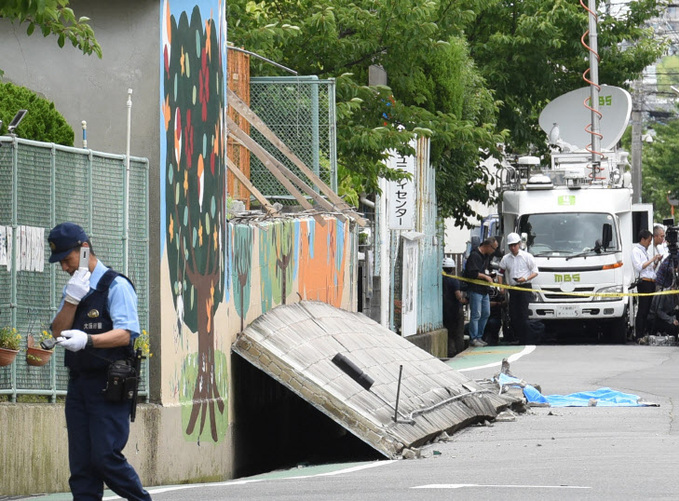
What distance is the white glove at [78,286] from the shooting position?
26.5 feet

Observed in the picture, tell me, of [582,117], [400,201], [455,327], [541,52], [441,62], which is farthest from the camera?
[541,52]

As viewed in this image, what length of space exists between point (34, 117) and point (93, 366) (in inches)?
123

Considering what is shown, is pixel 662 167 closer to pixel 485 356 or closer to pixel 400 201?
pixel 485 356

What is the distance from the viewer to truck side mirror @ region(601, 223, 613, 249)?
26.7m

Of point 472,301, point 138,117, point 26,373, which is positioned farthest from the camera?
point 472,301

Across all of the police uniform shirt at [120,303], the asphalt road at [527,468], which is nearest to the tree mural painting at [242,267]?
the asphalt road at [527,468]

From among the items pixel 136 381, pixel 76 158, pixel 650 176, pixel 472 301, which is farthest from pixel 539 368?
pixel 650 176

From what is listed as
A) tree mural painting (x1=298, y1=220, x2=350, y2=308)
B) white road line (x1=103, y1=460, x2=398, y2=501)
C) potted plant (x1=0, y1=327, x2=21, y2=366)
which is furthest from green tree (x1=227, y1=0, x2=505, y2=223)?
potted plant (x1=0, y1=327, x2=21, y2=366)

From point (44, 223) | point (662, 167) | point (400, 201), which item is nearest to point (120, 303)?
point (44, 223)

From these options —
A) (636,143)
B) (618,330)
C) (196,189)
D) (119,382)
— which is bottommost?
(618,330)

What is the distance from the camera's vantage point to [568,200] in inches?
1064

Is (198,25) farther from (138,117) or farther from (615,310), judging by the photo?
(615,310)

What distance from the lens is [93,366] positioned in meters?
8.09

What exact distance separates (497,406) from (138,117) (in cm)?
543
